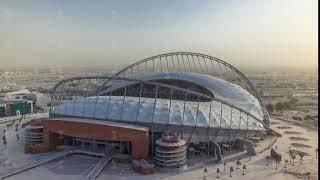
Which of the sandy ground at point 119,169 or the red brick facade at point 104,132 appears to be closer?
the sandy ground at point 119,169

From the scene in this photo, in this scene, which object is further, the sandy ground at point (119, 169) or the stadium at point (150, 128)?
the stadium at point (150, 128)

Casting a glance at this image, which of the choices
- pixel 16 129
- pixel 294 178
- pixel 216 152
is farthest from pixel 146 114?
pixel 16 129

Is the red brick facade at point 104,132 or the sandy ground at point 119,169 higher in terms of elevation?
the red brick facade at point 104,132

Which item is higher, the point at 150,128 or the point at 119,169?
the point at 150,128

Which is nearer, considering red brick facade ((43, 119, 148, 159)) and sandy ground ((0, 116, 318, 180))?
sandy ground ((0, 116, 318, 180))

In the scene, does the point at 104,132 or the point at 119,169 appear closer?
the point at 119,169

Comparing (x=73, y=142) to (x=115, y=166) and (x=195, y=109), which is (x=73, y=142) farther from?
(x=195, y=109)

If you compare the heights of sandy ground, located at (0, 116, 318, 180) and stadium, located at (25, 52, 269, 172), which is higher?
stadium, located at (25, 52, 269, 172)

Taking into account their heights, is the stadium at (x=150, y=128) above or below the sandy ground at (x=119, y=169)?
above

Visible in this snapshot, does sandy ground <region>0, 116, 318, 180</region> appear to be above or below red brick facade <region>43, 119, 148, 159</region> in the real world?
below

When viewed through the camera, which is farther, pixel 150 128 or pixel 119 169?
pixel 150 128

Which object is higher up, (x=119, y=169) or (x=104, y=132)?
(x=104, y=132)
